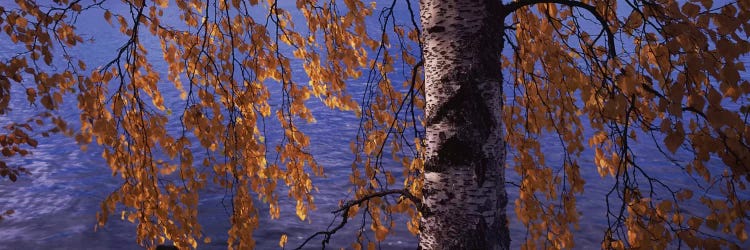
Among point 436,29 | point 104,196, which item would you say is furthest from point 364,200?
point 104,196

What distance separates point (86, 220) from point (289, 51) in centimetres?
2341

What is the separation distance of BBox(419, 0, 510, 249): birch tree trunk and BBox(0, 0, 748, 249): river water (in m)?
7.90

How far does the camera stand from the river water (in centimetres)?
1020

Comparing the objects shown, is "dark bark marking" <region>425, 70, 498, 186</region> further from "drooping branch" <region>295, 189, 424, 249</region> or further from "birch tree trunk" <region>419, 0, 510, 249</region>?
"drooping branch" <region>295, 189, 424, 249</region>

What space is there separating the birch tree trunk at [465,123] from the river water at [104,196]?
790cm

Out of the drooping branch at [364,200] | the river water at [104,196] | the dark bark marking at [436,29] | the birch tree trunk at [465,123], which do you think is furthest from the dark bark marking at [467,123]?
the river water at [104,196]

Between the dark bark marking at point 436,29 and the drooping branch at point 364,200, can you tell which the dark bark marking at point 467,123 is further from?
the drooping branch at point 364,200

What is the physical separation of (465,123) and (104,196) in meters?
12.3

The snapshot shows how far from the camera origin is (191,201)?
137 inches

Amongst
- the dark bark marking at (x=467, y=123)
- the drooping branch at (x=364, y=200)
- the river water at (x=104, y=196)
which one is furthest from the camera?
the river water at (x=104, y=196)

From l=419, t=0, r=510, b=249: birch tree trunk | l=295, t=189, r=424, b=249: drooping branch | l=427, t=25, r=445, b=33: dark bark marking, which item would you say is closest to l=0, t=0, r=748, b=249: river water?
l=295, t=189, r=424, b=249: drooping branch

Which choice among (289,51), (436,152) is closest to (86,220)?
(436,152)

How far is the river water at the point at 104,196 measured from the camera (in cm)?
1020

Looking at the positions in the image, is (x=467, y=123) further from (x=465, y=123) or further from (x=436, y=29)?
(x=436, y=29)
